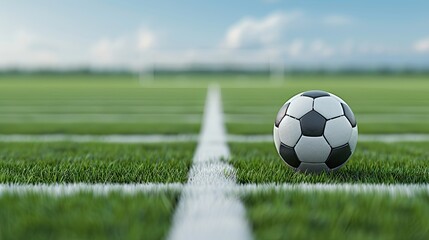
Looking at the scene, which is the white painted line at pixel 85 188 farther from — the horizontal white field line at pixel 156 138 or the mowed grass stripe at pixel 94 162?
the horizontal white field line at pixel 156 138

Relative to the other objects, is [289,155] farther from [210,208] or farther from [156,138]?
[156,138]

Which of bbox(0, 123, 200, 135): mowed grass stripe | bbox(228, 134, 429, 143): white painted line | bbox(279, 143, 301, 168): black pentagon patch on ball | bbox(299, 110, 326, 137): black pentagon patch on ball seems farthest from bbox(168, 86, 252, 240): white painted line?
bbox(0, 123, 200, 135): mowed grass stripe

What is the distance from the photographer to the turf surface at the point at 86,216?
5.20ft

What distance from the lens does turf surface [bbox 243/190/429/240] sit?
5.25ft

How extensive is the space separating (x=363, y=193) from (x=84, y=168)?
5.61ft

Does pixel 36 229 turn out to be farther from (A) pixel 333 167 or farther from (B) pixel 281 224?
(A) pixel 333 167

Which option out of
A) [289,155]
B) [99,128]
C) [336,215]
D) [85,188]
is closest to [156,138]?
[99,128]

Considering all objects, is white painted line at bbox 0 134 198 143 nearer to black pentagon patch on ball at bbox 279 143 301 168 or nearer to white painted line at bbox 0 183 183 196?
black pentagon patch on ball at bbox 279 143 301 168

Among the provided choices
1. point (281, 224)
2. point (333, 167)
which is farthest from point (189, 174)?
point (281, 224)

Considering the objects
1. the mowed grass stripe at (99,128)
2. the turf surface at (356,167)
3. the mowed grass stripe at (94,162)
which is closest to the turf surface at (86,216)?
the mowed grass stripe at (94,162)

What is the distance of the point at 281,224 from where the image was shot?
168 centimetres

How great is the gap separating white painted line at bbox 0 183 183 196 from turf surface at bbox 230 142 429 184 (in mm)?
480

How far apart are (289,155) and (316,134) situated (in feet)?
0.69

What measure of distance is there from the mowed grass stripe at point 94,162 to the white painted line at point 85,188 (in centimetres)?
13
